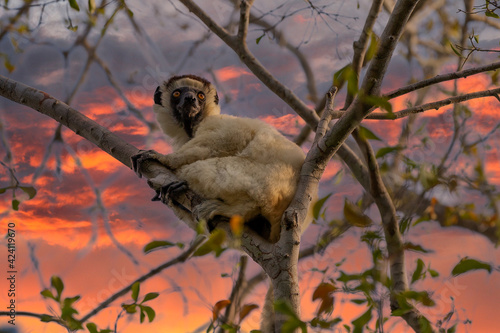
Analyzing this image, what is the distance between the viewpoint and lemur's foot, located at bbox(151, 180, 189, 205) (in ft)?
6.78

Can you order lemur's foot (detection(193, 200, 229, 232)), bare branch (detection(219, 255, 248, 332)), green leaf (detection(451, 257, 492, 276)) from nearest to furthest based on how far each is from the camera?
green leaf (detection(451, 257, 492, 276)), lemur's foot (detection(193, 200, 229, 232)), bare branch (detection(219, 255, 248, 332))

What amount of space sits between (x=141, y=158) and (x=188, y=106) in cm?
81

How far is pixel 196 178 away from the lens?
2125 millimetres

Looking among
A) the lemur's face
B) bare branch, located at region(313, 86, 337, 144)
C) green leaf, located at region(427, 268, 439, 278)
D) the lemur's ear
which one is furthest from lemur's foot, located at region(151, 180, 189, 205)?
the lemur's ear

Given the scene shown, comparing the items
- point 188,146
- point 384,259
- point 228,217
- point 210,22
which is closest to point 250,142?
point 188,146

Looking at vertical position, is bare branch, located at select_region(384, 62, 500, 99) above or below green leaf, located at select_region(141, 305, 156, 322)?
above

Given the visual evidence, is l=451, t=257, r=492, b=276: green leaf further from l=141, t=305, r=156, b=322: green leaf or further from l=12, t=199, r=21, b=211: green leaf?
l=12, t=199, r=21, b=211: green leaf

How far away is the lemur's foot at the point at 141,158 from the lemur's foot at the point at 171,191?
210 millimetres

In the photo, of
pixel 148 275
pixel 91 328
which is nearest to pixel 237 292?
pixel 148 275

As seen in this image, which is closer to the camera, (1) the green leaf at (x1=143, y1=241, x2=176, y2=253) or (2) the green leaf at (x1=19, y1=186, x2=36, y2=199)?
(1) the green leaf at (x1=143, y1=241, x2=176, y2=253)

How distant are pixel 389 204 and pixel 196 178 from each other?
155cm

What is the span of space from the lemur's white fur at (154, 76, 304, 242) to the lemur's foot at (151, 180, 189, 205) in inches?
2.1

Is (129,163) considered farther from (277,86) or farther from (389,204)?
(389,204)

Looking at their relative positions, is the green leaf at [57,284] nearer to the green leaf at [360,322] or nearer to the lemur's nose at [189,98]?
the green leaf at [360,322]
